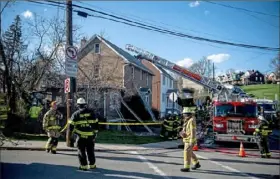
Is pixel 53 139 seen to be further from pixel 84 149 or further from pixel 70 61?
pixel 70 61

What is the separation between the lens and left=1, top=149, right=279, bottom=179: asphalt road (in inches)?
296

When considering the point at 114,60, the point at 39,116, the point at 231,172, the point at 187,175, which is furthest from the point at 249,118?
the point at 114,60

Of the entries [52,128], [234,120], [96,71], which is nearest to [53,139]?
[52,128]

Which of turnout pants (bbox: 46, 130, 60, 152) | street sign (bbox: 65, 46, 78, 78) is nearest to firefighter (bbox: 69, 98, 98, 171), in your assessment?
turnout pants (bbox: 46, 130, 60, 152)

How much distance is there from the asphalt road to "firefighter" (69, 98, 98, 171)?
318 mm

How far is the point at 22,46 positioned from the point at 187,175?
42.6ft

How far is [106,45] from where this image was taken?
97.8 feet

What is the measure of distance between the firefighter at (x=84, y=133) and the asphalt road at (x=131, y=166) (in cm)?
32

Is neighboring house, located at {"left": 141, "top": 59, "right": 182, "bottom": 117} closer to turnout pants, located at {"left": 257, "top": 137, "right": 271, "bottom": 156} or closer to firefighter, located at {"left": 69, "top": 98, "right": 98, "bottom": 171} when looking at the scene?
turnout pants, located at {"left": 257, "top": 137, "right": 271, "bottom": 156}

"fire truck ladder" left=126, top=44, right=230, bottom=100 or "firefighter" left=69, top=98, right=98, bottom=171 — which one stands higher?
"fire truck ladder" left=126, top=44, right=230, bottom=100

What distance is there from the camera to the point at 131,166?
8664 millimetres

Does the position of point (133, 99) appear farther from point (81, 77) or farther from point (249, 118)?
point (249, 118)

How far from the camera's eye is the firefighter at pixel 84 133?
310 inches

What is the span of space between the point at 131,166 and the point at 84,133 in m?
1.80
